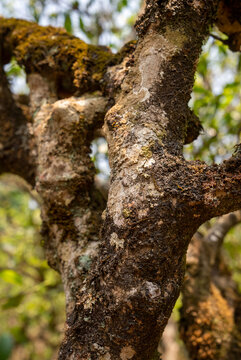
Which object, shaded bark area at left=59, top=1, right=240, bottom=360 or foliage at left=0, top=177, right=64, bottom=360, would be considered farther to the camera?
foliage at left=0, top=177, right=64, bottom=360

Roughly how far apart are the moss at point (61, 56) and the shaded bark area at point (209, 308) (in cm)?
156

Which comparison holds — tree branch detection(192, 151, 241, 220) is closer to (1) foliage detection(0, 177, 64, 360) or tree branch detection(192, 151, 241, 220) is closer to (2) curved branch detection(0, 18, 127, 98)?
(2) curved branch detection(0, 18, 127, 98)

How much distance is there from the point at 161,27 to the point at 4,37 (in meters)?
1.50

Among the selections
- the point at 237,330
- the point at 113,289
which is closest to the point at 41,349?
the point at 237,330

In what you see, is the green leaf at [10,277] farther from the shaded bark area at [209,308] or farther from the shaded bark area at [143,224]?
the shaded bark area at [143,224]

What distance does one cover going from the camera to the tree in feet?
3.72

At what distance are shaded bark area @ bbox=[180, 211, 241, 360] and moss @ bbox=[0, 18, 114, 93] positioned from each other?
1.56 m

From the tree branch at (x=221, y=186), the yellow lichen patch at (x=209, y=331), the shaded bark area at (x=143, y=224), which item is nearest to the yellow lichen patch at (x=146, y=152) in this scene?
the shaded bark area at (x=143, y=224)

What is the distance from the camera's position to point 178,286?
1.19 meters

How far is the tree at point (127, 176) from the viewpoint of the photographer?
113 cm

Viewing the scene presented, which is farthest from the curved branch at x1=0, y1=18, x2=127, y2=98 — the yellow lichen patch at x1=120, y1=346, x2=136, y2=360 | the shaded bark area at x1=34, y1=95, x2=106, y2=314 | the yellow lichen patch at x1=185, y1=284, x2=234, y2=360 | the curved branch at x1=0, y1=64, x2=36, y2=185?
the yellow lichen patch at x1=185, y1=284, x2=234, y2=360

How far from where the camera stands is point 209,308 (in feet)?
8.34

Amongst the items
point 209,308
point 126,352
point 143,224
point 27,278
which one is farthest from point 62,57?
point 27,278

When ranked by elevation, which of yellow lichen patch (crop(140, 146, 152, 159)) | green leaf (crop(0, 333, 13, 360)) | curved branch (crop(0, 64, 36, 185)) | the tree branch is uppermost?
curved branch (crop(0, 64, 36, 185))
